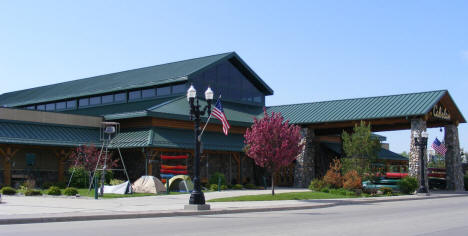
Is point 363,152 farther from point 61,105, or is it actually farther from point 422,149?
point 61,105

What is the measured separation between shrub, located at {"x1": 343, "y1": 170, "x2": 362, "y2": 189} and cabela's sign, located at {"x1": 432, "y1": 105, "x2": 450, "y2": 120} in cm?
837

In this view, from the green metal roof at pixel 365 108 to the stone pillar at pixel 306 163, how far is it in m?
1.38

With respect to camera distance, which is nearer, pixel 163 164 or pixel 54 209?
pixel 54 209

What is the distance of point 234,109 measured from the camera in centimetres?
4528

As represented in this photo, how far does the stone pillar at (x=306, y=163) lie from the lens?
41281 mm

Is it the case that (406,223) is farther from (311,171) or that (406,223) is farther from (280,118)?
(311,171)

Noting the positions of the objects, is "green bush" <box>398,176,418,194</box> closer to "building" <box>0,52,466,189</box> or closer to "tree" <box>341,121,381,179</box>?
"building" <box>0,52,466,189</box>

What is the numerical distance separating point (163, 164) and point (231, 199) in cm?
1044

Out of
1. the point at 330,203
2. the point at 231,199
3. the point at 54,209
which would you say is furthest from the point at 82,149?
the point at 330,203

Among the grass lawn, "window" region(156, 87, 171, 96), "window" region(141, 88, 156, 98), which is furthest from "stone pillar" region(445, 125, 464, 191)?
"window" region(141, 88, 156, 98)

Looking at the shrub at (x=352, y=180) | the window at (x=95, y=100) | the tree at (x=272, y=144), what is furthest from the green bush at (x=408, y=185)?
the window at (x=95, y=100)

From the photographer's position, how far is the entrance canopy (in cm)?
3641

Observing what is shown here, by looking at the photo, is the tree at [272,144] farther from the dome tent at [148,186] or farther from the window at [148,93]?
the window at [148,93]

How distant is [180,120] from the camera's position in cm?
3759
